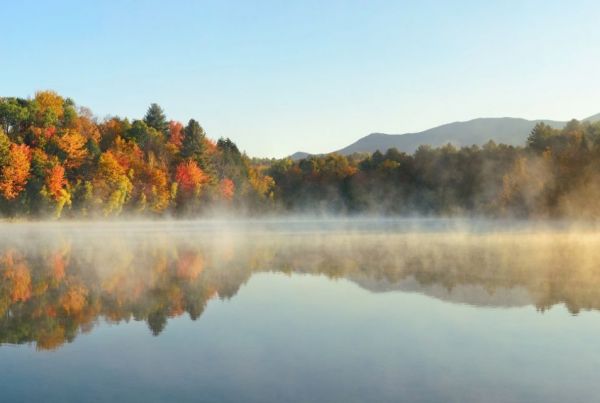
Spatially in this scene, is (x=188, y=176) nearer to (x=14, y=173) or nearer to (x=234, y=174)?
(x=234, y=174)

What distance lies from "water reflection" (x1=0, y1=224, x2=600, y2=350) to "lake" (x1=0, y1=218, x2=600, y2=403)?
0.08m

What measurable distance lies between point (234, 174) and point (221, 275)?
240 ft

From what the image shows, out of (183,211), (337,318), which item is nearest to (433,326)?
(337,318)

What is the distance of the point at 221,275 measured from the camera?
18.9 meters

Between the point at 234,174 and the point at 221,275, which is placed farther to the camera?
the point at 234,174

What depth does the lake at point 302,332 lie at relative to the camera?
24.5 feet

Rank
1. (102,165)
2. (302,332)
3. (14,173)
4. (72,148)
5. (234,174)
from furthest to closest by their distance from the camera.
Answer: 1. (234,174)
2. (102,165)
3. (72,148)
4. (14,173)
5. (302,332)

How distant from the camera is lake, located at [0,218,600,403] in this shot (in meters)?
7.47

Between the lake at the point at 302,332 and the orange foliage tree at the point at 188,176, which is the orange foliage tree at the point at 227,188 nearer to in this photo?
the orange foliage tree at the point at 188,176

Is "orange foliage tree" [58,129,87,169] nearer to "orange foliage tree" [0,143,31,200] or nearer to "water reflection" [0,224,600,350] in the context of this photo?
"orange foliage tree" [0,143,31,200]

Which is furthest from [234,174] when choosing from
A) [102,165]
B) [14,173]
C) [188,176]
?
[14,173]

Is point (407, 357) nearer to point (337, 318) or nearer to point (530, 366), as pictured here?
point (530, 366)

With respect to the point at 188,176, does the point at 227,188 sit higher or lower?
lower

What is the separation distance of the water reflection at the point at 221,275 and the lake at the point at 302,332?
8cm
